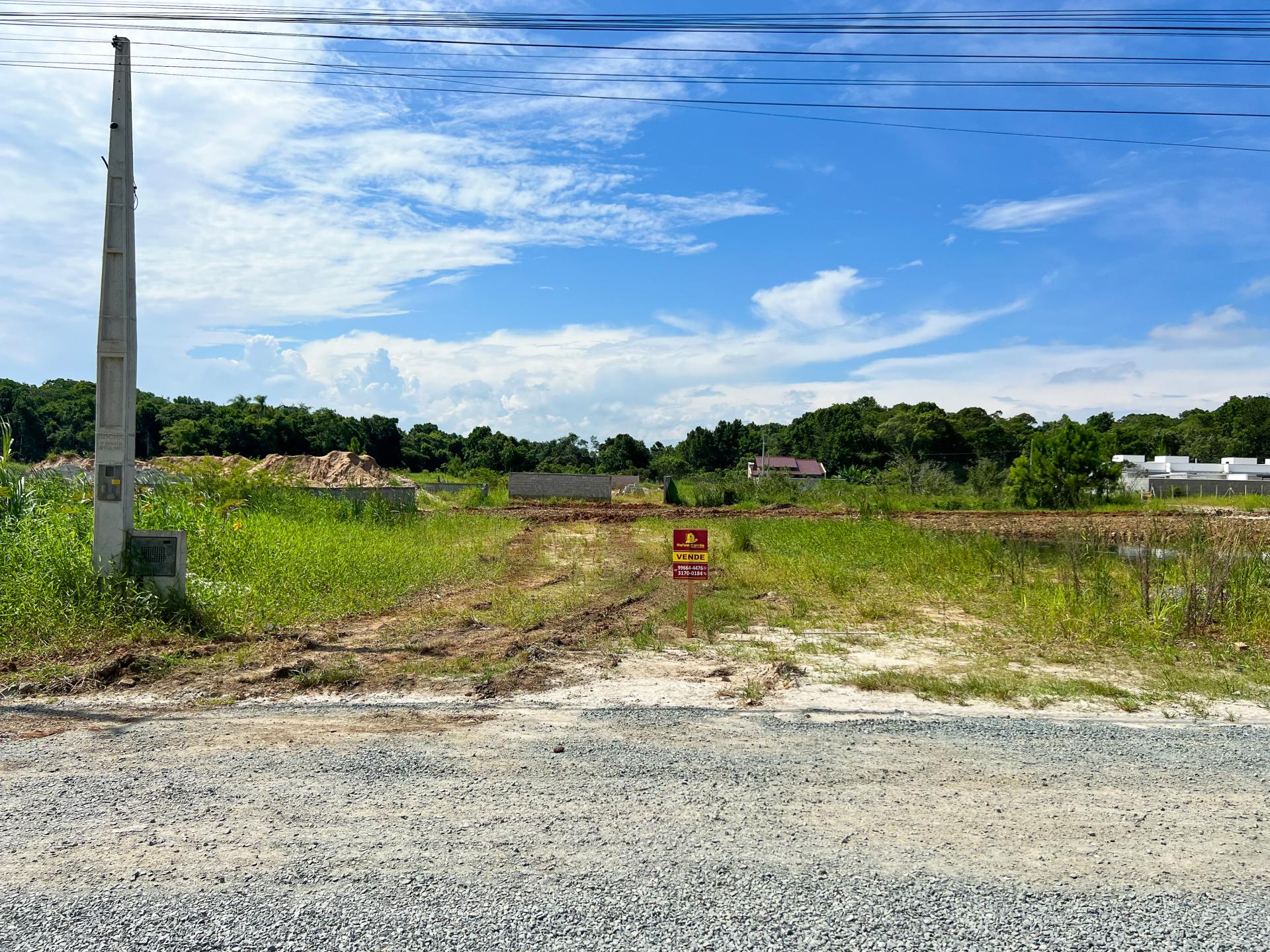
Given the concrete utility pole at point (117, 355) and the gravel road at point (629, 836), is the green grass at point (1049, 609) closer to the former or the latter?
the gravel road at point (629, 836)

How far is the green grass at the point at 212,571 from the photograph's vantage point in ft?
29.2

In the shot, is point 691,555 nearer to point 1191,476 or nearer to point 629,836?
point 629,836

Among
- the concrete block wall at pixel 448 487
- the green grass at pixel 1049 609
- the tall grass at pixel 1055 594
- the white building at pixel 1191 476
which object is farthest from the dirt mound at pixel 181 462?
the white building at pixel 1191 476

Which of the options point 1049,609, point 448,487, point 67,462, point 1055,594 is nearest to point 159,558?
point 1049,609

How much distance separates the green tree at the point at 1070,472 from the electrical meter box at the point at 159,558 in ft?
129

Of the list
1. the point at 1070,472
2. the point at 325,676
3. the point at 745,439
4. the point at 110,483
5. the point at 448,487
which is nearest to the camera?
the point at 325,676

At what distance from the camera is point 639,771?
5.17 m

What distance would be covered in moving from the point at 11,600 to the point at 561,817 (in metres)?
7.66

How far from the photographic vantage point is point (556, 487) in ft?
146

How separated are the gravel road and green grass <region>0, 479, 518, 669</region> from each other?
287cm

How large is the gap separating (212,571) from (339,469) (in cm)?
2644

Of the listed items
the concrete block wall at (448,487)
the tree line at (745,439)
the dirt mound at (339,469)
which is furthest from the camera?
the tree line at (745,439)

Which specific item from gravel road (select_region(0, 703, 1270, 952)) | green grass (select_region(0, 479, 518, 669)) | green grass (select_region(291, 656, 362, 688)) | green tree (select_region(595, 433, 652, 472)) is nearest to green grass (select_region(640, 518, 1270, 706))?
gravel road (select_region(0, 703, 1270, 952))

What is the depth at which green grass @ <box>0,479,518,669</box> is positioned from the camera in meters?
8.89
